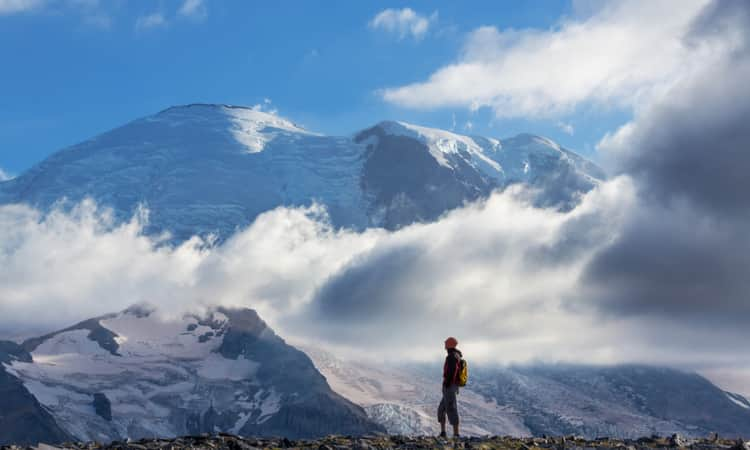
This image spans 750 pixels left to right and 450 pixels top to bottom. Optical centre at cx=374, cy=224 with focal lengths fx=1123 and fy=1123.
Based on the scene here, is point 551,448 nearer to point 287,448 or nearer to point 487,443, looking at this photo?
point 487,443

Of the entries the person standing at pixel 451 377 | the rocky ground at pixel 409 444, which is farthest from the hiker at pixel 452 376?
the rocky ground at pixel 409 444

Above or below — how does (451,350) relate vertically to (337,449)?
above

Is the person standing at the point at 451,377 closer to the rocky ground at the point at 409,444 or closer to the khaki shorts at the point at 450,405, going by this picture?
the khaki shorts at the point at 450,405

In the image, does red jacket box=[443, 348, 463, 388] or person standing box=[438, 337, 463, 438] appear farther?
red jacket box=[443, 348, 463, 388]

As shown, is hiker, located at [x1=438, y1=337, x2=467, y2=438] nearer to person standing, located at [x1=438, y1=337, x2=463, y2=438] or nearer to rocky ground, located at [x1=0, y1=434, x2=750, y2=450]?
person standing, located at [x1=438, y1=337, x2=463, y2=438]

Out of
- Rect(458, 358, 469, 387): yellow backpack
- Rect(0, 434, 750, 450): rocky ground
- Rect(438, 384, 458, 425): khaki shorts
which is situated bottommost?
Rect(0, 434, 750, 450): rocky ground

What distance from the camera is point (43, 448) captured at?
1401 inches

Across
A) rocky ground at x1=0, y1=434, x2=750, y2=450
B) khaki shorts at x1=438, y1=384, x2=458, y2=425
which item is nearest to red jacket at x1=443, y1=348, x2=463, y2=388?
khaki shorts at x1=438, y1=384, x2=458, y2=425

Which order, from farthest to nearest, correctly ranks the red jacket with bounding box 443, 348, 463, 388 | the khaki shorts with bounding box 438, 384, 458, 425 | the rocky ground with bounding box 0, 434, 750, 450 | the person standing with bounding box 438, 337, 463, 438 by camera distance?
the khaki shorts with bounding box 438, 384, 458, 425
the red jacket with bounding box 443, 348, 463, 388
the person standing with bounding box 438, 337, 463, 438
the rocky ground with bounding box 0, 434, 750, 450

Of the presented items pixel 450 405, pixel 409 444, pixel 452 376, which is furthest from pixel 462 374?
pixel 409 444

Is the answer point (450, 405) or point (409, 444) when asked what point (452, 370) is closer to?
point (450, 405)

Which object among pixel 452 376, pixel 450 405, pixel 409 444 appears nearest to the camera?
pixel 409 444

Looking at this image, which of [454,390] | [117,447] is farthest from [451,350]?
[117,447]

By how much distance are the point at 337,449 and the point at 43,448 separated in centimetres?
965
